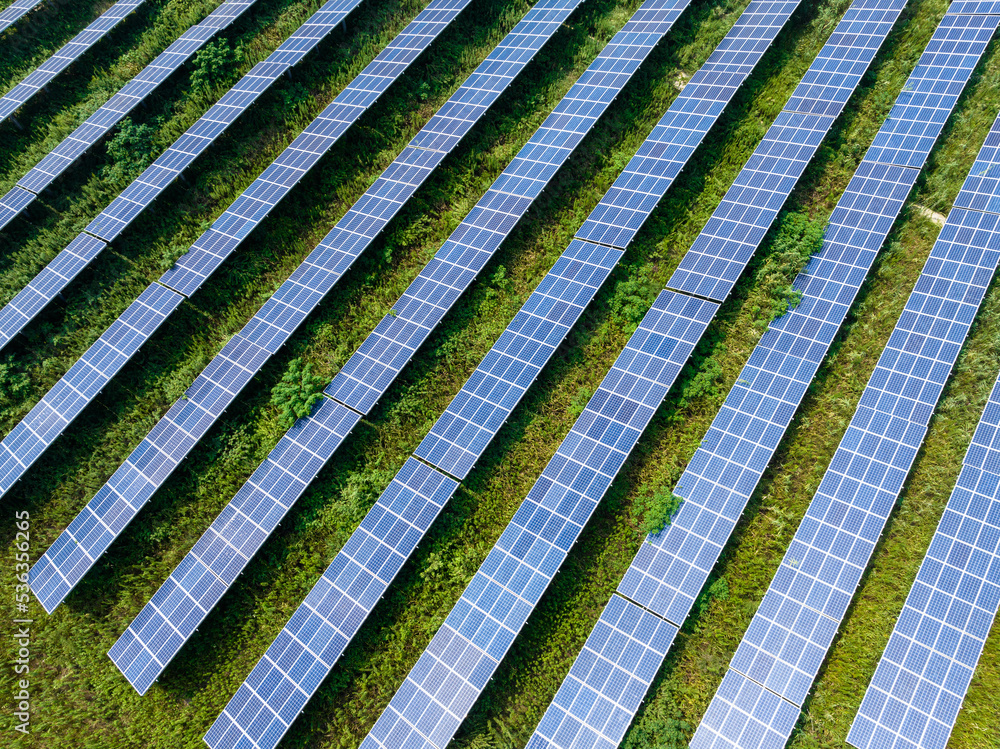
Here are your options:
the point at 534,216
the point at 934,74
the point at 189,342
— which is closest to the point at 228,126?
the point at 189,342

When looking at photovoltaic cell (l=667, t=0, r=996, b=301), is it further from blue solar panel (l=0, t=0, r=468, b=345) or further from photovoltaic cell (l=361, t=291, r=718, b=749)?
blue solar panel (l=0, t=0, r=468, b=345)

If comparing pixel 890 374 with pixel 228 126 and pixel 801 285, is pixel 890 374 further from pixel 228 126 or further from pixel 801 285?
pixel 228 126

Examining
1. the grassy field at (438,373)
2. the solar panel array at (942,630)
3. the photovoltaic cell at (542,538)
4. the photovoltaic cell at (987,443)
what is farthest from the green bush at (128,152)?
the photovoltaic cell at (987,443)

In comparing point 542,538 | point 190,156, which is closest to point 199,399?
point 190,156

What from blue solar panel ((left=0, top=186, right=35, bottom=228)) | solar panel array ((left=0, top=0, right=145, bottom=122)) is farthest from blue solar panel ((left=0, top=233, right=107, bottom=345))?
solar panel array ((left=0, top=0, right=145, bottom=122))

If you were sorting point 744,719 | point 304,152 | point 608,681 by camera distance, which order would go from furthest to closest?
point 304,152, point 608,681, point 744,719

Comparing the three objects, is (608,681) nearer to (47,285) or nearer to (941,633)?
(941,633)
